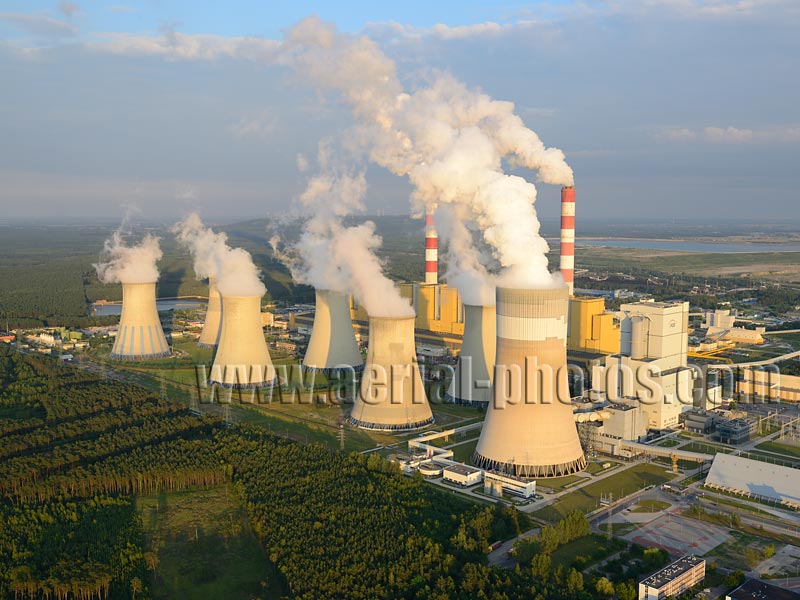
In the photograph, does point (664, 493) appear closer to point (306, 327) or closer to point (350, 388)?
point (350, 388)

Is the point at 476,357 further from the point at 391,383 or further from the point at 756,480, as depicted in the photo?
the point at 756,480

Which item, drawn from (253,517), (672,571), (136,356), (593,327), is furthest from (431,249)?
(672,571)

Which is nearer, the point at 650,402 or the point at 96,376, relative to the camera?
the point at 650,402

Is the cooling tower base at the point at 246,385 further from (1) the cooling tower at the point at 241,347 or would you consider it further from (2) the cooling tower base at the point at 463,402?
(2) the cooling tower base at the point at 463,402

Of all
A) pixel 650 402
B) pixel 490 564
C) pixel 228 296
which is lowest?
pixel 490 564

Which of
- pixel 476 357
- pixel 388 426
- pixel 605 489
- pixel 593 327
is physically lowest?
pixel 605 489

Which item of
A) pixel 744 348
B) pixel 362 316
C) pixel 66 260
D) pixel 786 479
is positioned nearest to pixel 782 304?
pixel 744 348

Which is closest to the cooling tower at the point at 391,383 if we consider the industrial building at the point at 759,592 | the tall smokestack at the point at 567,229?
the tall smokestack at the point at 567,229
